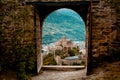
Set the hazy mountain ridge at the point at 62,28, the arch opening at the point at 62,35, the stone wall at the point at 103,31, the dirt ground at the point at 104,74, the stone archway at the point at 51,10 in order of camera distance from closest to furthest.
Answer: the dirt ground at the point at 104,74 → the stone wall at the point at 103,31 → the stone archway at the point at 51,10 → the arch opening at the point at 62,35 → the hazy mountain ridge at the point at 62,28

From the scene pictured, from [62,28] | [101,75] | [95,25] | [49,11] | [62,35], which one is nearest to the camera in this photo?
[101,75]

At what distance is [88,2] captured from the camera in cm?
982

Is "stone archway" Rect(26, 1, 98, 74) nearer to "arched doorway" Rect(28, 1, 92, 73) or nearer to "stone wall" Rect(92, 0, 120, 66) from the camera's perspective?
"arched doorway" Rect(28, 1, 92, 73)

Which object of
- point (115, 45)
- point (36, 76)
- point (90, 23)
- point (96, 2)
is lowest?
point (36, 76)

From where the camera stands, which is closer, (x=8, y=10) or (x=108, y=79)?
(x=108, y=79)

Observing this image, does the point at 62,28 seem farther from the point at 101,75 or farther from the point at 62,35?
the point at 101,75

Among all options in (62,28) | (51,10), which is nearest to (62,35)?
(62,28)

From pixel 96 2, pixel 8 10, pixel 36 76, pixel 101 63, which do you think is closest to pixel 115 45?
pixel 101 63

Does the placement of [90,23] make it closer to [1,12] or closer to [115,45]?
[115,45]

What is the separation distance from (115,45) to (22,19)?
3.27m

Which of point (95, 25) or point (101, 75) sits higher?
point (95, 25)

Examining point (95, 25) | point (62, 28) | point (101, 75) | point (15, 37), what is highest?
point (62, 28)

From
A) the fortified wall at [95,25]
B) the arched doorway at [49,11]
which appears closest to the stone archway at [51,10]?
the arched doorway at [49,11]

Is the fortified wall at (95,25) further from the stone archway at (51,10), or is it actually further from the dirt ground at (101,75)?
the dirt ground at (101,75)
